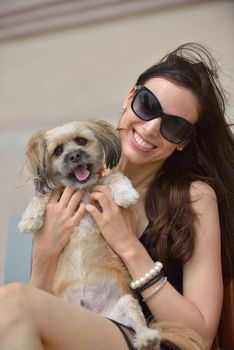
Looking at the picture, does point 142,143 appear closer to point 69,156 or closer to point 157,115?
point 157,115

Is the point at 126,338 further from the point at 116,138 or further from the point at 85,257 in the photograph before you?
the point at 116,138

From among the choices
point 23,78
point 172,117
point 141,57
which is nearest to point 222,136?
point 172,117

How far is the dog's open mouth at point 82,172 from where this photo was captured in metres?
1.38

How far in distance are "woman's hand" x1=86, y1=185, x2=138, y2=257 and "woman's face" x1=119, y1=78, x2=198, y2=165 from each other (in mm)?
181

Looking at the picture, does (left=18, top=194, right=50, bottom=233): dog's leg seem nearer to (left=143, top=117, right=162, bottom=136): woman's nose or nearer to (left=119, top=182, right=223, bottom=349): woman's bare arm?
(left=119, top=182, right=223, bottom=349): woman's bare arm

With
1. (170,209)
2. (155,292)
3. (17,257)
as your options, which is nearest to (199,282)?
(155,292)

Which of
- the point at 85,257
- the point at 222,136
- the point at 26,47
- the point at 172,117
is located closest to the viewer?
the point at 85,257

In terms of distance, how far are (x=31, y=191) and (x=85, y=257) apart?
139cm

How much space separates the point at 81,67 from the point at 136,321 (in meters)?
1.93

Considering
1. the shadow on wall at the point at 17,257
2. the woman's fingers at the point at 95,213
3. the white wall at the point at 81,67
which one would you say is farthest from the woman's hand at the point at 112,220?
the white wall at the point at 81,67

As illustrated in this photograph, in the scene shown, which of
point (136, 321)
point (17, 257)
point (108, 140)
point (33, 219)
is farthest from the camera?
point (17, 257)

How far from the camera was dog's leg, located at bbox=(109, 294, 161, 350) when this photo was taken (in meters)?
1.01

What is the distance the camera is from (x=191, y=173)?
1526 millimetres

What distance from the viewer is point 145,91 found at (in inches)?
56.1
